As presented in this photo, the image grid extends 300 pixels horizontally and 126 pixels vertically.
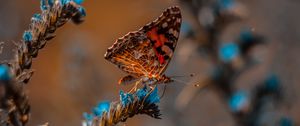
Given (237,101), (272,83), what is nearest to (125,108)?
(237,101)

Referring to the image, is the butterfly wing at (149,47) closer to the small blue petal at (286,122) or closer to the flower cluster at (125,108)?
the flower cluster at (125,108)

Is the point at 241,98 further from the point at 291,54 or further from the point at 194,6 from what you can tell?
the point at 291,54

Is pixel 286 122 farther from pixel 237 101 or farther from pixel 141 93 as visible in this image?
pixel 141 93

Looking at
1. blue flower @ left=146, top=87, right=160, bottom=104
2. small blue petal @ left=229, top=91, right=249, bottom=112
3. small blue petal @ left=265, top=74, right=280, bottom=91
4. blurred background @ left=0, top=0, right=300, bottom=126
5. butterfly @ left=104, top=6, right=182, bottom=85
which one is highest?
blurred background @ left=0, top=0, right=300, bottom=126

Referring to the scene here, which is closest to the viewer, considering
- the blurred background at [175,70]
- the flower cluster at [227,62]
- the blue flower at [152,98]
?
the blue flower at [152,98]

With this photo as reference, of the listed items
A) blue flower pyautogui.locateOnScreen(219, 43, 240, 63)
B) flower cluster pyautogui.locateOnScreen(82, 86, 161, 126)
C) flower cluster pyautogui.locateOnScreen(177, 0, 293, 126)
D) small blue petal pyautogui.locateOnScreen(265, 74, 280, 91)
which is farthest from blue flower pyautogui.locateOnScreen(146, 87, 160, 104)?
small blue petal pyautogui.locateOnScreen(265, 74, 280, 91)

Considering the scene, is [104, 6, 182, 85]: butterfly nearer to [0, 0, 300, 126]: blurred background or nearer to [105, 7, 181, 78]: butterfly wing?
[105, 7, 181, 78]: butterfly wing

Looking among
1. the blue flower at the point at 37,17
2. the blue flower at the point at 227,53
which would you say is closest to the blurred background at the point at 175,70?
the blue flower at the point at 227,53

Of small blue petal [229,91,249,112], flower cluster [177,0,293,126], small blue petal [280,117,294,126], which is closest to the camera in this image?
small blue petal [280,117,294,126]
